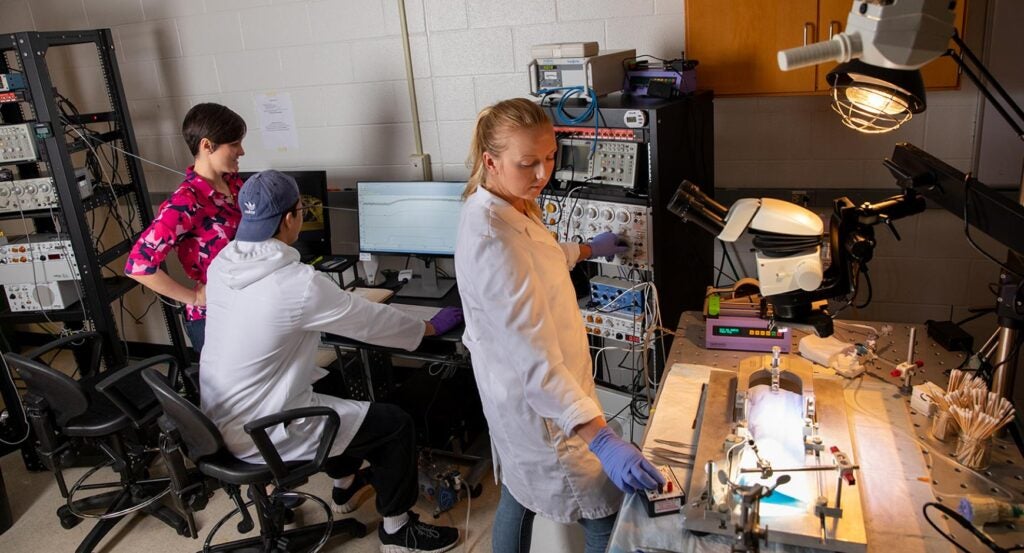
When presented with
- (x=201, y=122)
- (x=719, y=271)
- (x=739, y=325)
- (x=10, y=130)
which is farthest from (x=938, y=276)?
(x=10, y=130)

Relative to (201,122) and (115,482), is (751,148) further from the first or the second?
(115,482)

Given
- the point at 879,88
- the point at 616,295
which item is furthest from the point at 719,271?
the point at 879,88

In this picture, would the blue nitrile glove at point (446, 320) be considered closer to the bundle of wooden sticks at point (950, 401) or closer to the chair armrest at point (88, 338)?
the chair armrest at point (88, 338)

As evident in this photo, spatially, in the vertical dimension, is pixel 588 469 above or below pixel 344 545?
above

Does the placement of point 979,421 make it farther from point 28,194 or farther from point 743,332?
point 28,194

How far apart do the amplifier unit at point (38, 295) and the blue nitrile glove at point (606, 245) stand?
86.7 inches

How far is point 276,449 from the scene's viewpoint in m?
2.22

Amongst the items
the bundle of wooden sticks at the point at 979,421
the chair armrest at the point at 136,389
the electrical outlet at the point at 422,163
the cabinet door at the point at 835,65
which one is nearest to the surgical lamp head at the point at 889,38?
the bundle of wooden sticks at the point at 979,421

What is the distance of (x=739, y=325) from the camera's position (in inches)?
82.0

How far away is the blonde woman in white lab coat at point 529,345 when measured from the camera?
1.60m

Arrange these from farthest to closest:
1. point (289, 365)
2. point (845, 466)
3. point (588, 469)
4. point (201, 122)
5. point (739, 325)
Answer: point (201, 122)
point (289, 365)
point (739, 325)
point (588, 469)
point (845, 466)

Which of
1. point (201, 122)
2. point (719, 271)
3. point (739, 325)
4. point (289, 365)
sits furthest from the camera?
point (719, 271)

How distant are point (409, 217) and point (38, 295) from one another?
1575 millimetres

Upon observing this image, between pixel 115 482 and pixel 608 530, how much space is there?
2.18 metres
